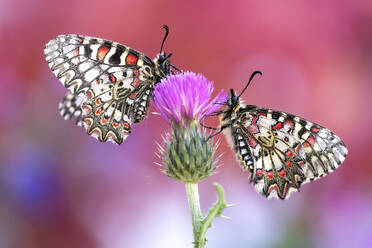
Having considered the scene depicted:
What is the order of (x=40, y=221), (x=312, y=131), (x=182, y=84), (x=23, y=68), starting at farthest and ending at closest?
(x=23, y=68)
(x=40, y=221)
(x=312, y=131)
(x=182, y=84)

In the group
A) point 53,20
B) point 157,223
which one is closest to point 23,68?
point 53,20

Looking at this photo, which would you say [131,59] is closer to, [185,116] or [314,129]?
[185,116]

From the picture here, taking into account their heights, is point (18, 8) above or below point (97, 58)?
above

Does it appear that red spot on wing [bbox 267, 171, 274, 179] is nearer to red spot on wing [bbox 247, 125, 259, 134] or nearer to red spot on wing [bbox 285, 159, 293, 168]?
red spot on wing [bbox 285, 159, 293, 168]

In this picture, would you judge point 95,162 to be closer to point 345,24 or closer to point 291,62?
point 291,62

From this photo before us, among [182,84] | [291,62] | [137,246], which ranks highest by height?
[291,62]

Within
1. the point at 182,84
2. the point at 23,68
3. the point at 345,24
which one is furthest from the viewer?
the point at 345,24

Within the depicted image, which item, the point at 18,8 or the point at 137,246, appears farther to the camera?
the point at 18,8

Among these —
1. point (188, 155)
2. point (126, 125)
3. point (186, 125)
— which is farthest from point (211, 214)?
point (126, 125)
